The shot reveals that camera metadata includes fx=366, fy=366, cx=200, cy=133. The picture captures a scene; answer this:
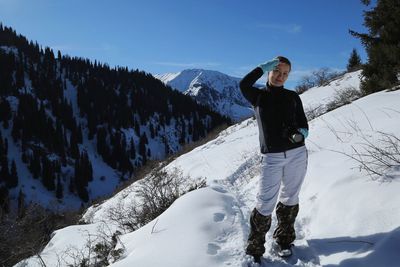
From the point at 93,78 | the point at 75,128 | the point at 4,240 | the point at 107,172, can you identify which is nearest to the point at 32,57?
the point at 93,78

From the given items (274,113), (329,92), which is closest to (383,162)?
(274,113)

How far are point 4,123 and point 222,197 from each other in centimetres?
12259

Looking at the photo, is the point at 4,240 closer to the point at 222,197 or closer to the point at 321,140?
the point at 222,197

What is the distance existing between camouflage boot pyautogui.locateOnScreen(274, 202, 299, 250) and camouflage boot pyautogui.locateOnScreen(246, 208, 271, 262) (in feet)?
0.64

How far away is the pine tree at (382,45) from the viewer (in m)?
10.1

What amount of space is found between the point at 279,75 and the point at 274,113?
1.31ft

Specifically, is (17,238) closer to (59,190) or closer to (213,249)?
Result: (213,249)

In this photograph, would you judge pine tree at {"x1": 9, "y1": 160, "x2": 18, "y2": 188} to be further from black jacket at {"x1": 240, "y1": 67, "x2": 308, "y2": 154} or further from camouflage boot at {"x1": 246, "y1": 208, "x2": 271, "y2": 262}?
black jacket at {"x1": 240, "y1": 67, "x2": 308, "y2": 154}

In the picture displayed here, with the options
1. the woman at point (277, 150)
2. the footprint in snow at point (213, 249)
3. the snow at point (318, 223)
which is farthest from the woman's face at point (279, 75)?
the footprint in snow at point (213, 249)

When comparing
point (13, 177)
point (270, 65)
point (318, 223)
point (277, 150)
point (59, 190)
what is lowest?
point (59, 190)

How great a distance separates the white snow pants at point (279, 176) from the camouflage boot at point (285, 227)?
0.08 m

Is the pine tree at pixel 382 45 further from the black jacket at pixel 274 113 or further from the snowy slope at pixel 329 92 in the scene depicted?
the black jacket at pixel 274 113

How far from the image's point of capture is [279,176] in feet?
12.5

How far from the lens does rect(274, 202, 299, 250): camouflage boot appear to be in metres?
3.88
